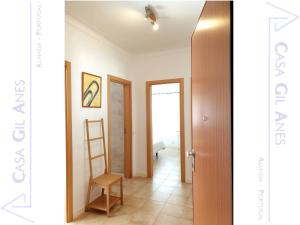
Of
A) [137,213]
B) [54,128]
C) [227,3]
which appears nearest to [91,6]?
[227,3]

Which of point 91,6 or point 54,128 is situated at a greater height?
point 91,6

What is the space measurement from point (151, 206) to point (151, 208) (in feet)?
0.17

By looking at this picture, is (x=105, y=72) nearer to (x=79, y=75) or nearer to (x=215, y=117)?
(x=79, y=75)

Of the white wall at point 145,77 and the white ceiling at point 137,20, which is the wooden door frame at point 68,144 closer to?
the white ceiling at point 137,20

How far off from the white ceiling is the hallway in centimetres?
247

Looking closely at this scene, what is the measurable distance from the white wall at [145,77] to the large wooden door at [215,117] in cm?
209

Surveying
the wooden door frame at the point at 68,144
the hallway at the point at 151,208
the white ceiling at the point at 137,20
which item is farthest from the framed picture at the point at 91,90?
the hallway at the point at 151,208

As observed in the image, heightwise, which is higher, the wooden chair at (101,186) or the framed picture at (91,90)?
the framed picture at (91,90)

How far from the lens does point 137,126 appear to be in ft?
11.7

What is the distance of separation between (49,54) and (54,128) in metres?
0.21

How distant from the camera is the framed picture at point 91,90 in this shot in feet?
7.45
